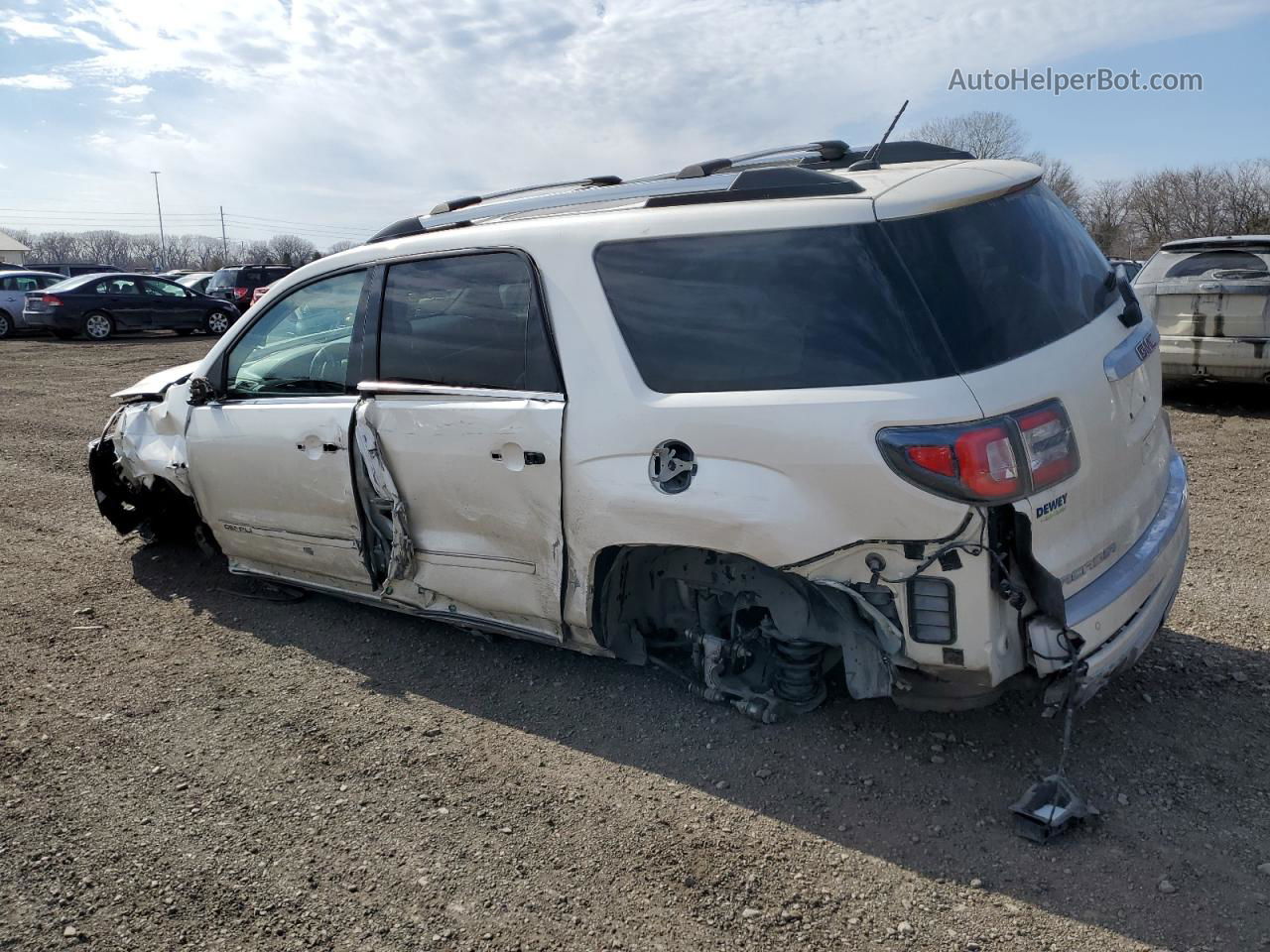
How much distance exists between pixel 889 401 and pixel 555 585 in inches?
56.7

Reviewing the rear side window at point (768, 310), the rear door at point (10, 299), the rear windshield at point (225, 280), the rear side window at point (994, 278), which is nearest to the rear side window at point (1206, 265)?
the rear side window at point (994, 278)

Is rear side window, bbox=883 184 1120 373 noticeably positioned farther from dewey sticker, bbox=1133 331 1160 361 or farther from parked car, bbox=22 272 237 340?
parked car, bbox=22 272 237 340

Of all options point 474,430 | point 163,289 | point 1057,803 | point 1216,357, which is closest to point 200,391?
point 474,430

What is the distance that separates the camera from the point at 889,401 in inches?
107

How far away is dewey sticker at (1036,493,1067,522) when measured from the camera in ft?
8.95

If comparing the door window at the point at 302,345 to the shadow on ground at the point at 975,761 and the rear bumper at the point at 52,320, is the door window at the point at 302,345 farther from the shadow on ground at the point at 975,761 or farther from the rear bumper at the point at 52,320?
the rear bumper at the point at 52,320

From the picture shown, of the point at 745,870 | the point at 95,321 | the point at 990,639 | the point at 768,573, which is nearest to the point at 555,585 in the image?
the point at 768,573

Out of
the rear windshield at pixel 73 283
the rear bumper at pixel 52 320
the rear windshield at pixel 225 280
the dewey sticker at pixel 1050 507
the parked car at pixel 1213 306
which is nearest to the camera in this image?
the dewey sticker at pixel 1050 507

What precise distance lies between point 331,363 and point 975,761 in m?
3.02

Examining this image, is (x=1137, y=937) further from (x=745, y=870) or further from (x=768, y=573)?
(x=768, y=573)

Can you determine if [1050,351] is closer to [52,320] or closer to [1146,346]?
[1146,346]

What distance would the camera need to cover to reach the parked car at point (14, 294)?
2150 cm

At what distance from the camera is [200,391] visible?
4.73 metres

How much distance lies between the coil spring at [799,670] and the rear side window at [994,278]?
1182 millimetres
